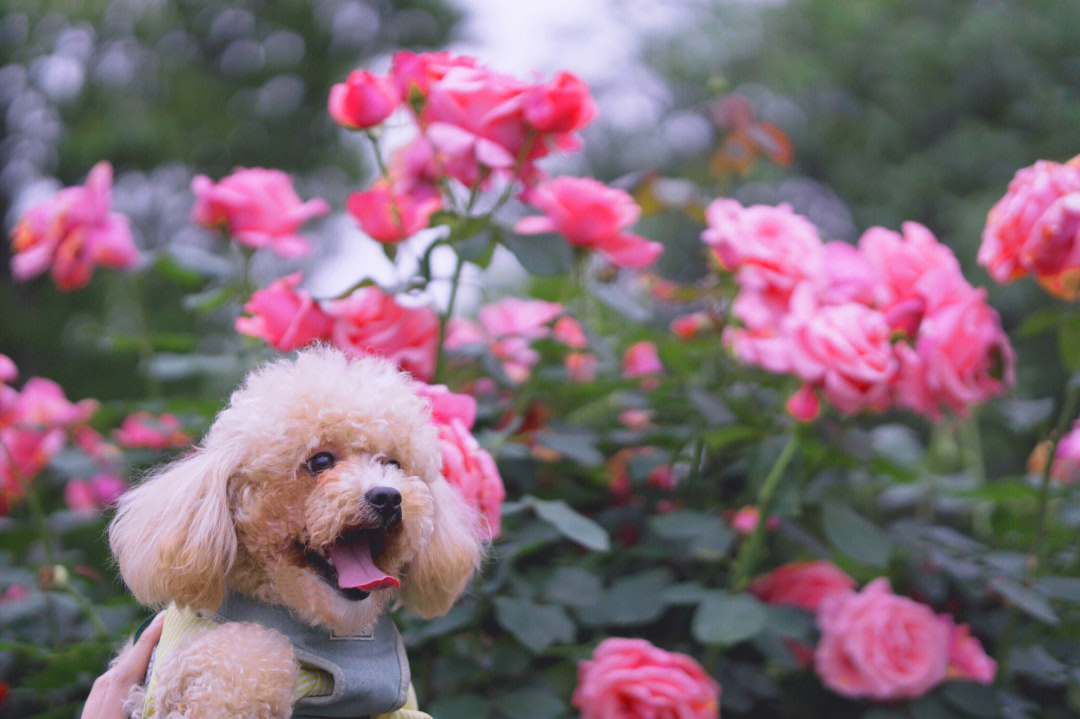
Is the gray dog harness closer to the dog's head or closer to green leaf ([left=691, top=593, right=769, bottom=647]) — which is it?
the dog's head

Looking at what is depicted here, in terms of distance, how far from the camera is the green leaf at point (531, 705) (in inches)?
38.7

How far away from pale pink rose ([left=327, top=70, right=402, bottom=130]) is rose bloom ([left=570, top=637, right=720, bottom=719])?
70 cm

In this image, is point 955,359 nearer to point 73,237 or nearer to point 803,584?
point 803,584

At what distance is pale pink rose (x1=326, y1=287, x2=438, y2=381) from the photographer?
100 cm

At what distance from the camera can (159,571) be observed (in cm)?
67

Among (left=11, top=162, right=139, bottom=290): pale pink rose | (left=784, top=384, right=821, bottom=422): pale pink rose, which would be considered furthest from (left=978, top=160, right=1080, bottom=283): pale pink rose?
(left=11, top=162, right=139, bottom=290): pale pink rose

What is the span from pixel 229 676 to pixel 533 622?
1.41ft

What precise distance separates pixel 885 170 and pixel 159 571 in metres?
6.14

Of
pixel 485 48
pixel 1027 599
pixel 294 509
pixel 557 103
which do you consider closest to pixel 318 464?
pixel 294 509

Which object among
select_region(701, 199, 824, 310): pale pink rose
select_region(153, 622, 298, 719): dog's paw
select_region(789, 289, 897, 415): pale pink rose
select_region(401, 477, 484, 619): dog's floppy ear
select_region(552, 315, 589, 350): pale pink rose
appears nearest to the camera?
select_region(153, 622, 298, 719): dog's paw

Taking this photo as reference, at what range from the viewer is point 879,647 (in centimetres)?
109

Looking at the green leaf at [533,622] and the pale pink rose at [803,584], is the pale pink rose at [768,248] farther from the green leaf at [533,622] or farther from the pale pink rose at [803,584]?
the green leaf at [533,622]

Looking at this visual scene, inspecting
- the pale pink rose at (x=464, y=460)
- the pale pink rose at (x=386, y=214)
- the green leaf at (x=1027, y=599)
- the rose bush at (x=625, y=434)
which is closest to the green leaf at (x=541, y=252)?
the rose bush at (x=625, y=434)

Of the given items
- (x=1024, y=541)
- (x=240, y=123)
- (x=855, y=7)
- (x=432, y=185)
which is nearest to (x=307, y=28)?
(x=240, y=123)
